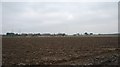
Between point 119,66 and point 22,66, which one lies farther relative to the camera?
point 22,66

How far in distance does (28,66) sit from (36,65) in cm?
65

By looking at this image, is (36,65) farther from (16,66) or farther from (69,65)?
(69,65)

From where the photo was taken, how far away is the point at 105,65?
14.4m

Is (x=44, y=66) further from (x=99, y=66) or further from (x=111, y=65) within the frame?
(x=111, y=65)

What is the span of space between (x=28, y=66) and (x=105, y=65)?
605 cm

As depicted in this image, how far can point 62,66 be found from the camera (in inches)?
571

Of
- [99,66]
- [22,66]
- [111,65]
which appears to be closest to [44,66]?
[22,66]

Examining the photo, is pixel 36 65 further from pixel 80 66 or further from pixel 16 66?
pixel 80 66

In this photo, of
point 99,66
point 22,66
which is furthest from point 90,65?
point 22,66

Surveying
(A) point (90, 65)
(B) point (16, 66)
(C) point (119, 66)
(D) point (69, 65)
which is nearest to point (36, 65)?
(B) point (16, 66)

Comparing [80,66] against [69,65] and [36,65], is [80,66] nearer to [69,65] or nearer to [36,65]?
[69,65]

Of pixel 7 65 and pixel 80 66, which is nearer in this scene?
pixel 80 66

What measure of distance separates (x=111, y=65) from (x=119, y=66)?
24.5 inches

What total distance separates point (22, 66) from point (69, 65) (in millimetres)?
3749
